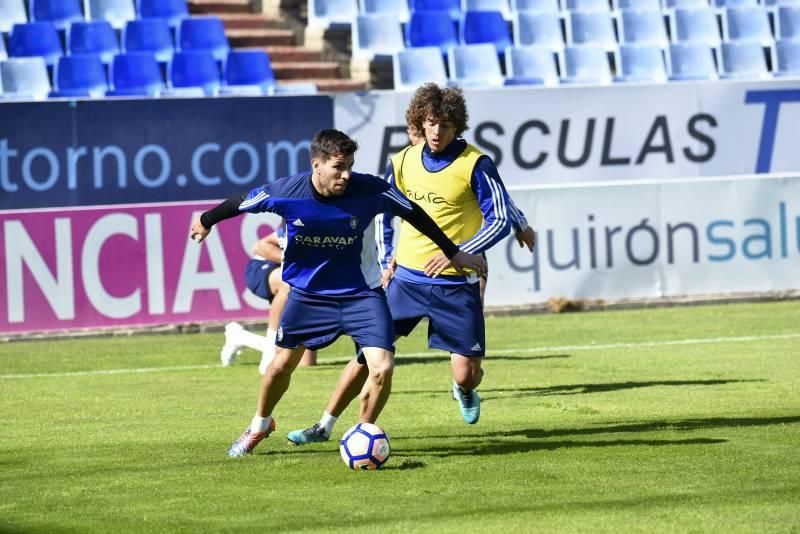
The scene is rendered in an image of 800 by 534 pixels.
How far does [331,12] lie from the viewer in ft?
73.2

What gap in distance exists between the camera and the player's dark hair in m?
8.20

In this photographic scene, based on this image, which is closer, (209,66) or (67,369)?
(67,369)

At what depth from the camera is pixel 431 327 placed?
31.9ft

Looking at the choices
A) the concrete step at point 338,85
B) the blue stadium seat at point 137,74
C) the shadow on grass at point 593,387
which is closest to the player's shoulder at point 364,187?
the shadow on grass at point 593,387

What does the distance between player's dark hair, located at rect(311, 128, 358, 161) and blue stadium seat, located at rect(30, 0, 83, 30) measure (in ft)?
44.4

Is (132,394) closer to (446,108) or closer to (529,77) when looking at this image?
(446,108)

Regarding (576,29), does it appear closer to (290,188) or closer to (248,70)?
(248,70)

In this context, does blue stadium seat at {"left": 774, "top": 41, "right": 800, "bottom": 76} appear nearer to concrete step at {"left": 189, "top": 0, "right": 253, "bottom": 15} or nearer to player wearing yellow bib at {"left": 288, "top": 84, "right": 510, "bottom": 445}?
concrete step at {"left": 189, "top": 0, "right": 253, "bottom": 15}

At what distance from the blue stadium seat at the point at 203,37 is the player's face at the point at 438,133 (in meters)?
12.0

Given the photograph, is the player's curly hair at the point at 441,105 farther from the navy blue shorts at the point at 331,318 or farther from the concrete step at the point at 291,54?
the concrete step at the point at 291,54

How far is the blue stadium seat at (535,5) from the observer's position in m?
23.0

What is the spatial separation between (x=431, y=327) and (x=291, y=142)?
9480 millimetres

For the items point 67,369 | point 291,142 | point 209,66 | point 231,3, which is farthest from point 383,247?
point 231,3

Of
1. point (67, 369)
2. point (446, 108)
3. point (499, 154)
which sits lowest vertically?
point (67, 369)
